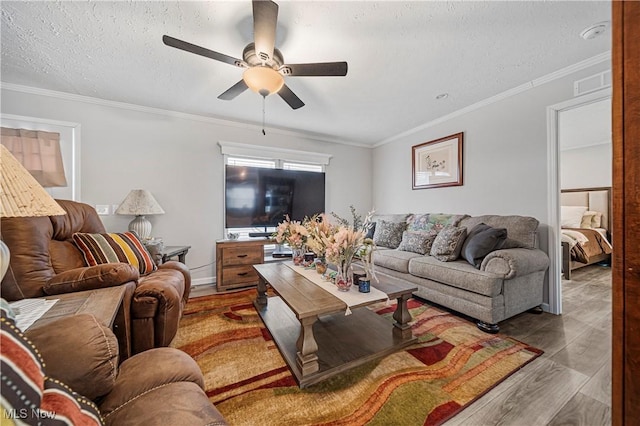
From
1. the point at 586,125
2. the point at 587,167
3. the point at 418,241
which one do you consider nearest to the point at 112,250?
the point at 418,241

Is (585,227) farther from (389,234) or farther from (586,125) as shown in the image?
(389,234)

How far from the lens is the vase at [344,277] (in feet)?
5.44

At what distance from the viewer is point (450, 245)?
8.21 feet

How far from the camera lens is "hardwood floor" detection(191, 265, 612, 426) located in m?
1.20

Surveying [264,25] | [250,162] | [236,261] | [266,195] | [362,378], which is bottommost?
[362,378]

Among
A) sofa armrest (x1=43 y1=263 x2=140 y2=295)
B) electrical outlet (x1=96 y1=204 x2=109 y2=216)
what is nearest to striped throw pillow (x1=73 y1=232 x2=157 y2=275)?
sofa armrest (x1=43 y1=263 x2=140 y2=295)

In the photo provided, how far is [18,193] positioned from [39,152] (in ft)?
9.15

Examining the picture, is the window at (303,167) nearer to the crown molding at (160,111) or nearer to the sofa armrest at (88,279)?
the crown molding at (160,111)

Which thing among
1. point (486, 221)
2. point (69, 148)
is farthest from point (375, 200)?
point (69, 148)

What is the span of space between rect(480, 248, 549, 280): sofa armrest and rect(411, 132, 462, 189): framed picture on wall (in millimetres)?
1270

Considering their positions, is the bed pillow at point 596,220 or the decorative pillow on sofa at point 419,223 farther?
the bed pillow at point 596,220

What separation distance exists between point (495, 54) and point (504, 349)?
2.39 metres

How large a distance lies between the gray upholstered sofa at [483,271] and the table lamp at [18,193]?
106 inches

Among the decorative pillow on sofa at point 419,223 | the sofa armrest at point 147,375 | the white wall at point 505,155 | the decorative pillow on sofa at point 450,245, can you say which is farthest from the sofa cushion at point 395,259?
the sofa armrest at point 147,375
